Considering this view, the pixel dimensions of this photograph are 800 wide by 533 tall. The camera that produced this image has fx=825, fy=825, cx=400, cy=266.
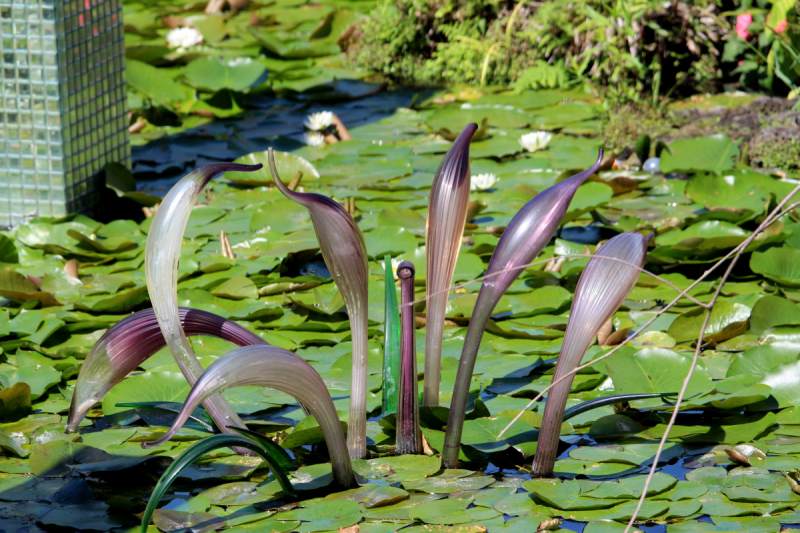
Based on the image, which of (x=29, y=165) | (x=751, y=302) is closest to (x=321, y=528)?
(x=751, y=302)

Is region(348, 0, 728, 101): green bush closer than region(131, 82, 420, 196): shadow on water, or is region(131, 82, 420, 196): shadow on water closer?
region(131, 82, 420, 196): shadow on water

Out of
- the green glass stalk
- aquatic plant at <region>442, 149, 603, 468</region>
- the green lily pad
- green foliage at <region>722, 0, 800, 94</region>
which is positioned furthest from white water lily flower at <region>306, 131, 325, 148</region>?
aquatic plant at <region>442, 149, 603, 468</region>

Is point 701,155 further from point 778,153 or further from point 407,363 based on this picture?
point 407,363

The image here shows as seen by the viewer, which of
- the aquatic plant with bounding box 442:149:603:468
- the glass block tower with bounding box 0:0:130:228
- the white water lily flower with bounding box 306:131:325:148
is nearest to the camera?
the aquatic plant with bounding box 442:149:603:468

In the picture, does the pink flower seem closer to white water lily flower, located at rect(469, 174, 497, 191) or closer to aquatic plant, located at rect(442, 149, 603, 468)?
white water lily flower, located at rect(469, 174, 497, 191)

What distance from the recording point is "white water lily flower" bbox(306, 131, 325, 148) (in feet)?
12.4

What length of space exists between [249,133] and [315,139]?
40cm

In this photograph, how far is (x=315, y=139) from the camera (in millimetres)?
3787

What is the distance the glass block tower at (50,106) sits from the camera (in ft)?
9.52

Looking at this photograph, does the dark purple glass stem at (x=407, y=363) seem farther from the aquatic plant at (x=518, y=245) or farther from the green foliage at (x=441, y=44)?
the green foliage at (x=441, y=44)

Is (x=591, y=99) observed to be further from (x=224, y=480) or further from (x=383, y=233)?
(x=224, y=480)

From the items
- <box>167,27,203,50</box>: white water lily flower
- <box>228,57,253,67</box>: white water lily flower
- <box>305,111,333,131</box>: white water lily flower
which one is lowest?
<box>305,111,333,131</box>: white water lily flower

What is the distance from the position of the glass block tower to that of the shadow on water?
13.7 inches

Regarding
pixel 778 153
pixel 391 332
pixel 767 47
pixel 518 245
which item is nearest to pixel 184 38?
pixel 767 47
